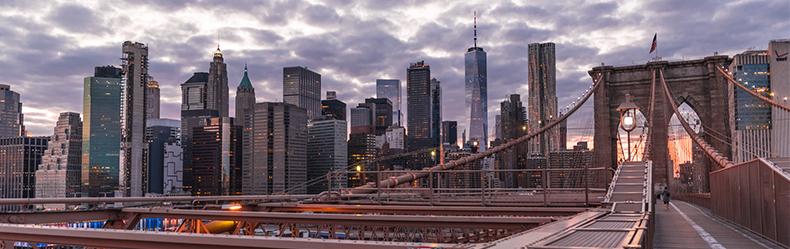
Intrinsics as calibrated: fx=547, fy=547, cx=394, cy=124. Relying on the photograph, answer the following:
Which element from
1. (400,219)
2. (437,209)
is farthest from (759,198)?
(400,219)

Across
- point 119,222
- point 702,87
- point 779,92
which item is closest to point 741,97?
point 779,92

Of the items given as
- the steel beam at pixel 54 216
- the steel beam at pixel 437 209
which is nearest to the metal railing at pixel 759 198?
the steel beam at pixel 437 209

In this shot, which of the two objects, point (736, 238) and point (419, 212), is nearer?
point (736, 238)

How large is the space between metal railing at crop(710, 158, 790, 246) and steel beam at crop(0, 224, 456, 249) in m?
9.92

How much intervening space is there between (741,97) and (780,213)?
16467 cm

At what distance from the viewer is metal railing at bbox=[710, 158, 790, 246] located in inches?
433

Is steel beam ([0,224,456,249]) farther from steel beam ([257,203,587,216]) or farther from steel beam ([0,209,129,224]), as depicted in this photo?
steel beam ([257,203,587,216])

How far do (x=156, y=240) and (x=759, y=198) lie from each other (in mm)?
13425

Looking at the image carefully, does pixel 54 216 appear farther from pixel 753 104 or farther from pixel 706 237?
pixel 753 104

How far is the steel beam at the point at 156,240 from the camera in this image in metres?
4.55

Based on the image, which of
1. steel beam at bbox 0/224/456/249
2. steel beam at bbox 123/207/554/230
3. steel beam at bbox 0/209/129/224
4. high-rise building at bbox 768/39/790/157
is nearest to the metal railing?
steel beam at bbox 123/207/554/230

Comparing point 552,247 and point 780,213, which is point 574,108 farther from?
point 552,247

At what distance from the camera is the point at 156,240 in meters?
5.47

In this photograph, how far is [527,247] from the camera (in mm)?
4562
